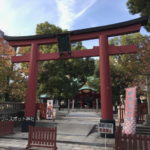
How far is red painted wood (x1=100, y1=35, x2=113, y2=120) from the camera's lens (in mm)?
10125

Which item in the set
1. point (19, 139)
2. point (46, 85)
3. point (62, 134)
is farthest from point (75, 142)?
point (46, 85)

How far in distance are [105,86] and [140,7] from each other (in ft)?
19.3

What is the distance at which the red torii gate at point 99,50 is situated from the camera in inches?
406

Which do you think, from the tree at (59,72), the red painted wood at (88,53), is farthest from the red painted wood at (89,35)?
the tree at (59,72)

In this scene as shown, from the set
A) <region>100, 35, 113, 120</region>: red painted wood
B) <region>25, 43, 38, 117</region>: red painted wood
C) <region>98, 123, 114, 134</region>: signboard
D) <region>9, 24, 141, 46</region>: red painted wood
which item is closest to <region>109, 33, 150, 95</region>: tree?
<region>9, 24, 141, 46</region>: red painted wood

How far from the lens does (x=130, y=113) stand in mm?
6711

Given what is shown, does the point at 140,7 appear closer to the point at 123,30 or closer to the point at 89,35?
the point at 123,30

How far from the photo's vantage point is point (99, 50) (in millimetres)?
11094

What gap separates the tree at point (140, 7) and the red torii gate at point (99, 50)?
1589 millimetres

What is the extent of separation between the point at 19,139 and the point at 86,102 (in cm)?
2445

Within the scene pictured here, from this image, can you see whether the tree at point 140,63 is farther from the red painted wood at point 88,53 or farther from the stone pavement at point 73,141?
the stone pavement at point 73,141

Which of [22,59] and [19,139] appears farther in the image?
[22,59]

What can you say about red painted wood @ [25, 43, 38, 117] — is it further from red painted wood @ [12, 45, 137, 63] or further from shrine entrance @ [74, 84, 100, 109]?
shrine entrance @ [74, 84, 100, 109]

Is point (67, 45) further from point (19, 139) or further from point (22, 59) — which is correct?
point (19, 139)
